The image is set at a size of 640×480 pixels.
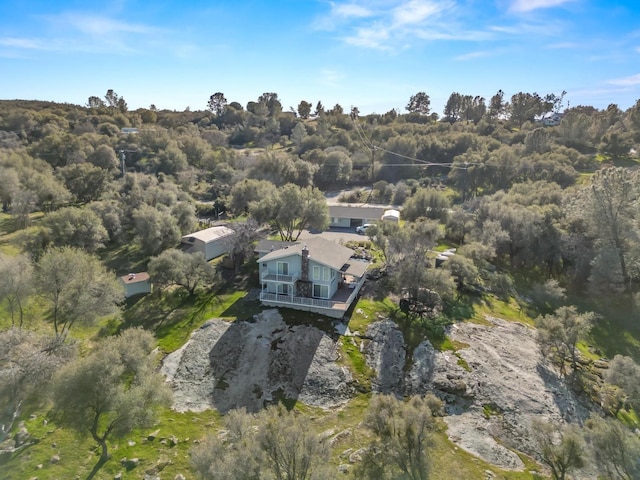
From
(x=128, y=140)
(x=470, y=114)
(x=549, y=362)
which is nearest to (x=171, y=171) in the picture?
(x=128, y=140)

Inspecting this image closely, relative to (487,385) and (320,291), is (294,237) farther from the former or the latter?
(487,385)

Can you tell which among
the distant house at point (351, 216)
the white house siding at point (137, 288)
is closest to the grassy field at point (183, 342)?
the white house siding at point (137, 288)

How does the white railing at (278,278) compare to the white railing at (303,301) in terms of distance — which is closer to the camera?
the white railing at (303,301)

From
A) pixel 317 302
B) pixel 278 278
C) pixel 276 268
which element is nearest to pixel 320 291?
pixel 317 302

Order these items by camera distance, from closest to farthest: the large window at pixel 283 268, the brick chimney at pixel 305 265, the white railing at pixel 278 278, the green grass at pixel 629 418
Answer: the green grass at pixel 629 418 < the brick chimney at pixel 305 265 < the white railing at pixel 278 278 < the large window at pixel 283 268

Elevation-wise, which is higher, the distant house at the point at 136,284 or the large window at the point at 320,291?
the large window at the point at 320,291

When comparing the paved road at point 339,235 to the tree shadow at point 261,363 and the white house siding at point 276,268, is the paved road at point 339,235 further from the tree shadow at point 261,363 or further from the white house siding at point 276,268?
the tree shadow at point 261,363

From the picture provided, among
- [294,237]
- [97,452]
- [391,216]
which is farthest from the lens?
[391,216]

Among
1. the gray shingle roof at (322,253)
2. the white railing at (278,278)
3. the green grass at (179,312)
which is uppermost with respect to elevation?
the gray shingle roof at (322,253)
